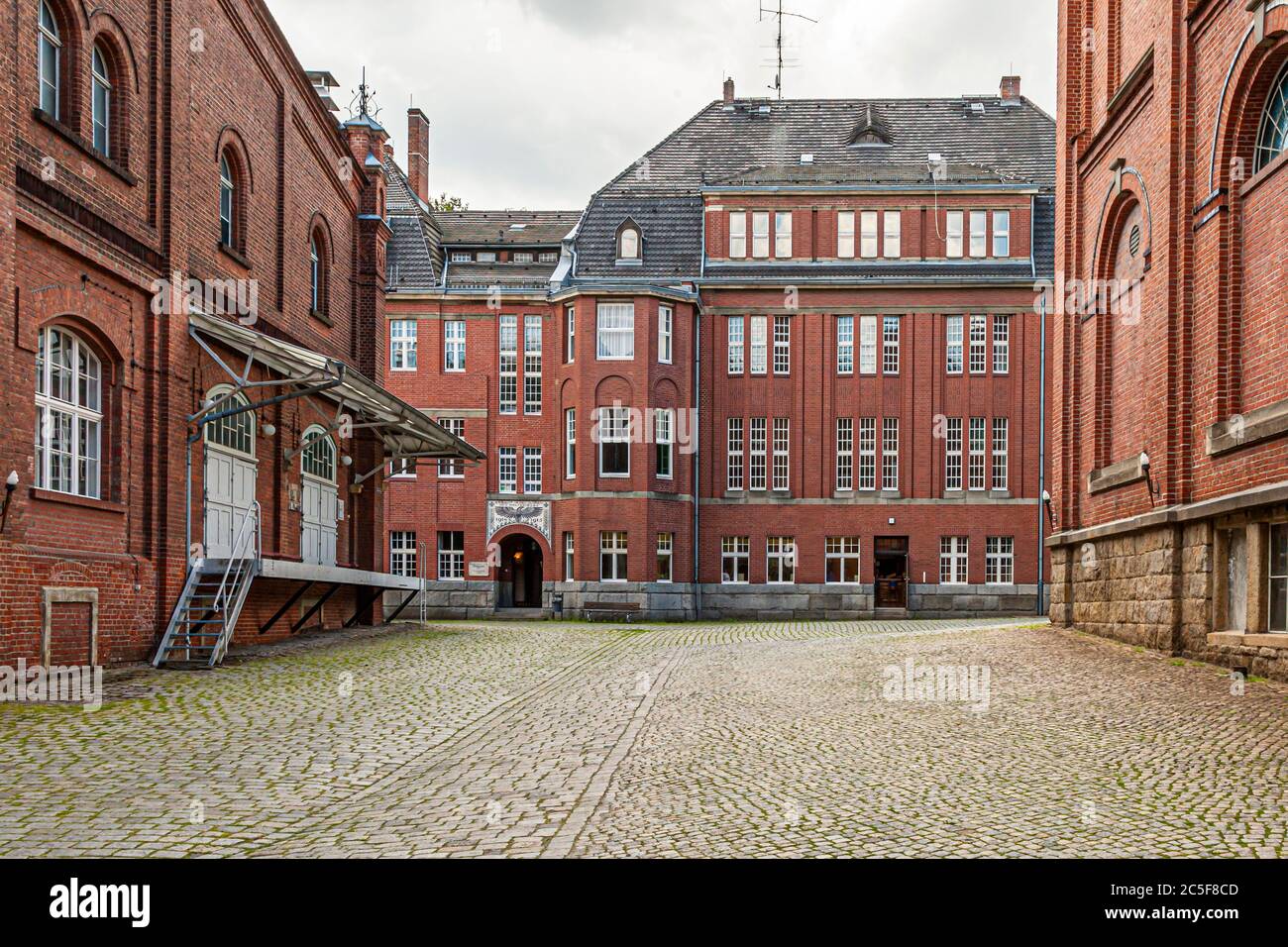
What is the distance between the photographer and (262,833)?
737 cm

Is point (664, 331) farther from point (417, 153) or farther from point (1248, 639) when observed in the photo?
point (1248, 639)

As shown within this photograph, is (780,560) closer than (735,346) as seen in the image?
Yes

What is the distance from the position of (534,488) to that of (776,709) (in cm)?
3244

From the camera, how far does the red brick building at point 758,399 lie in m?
43.5

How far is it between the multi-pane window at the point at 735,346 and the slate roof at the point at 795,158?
7.62 feet

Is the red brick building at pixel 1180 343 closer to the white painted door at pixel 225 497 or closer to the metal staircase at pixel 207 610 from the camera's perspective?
the metal staircase at pixel 207 610

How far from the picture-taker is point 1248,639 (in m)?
14.6

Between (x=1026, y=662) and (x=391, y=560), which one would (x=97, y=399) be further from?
(x=391, y=560)

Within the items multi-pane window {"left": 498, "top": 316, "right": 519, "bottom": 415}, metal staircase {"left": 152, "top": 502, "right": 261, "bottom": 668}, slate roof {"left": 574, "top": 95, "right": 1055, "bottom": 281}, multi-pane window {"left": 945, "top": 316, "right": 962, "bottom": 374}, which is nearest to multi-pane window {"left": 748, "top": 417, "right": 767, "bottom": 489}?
slate roof {"left": 574, "top": 95, "right": 1055, "bottom": 281}

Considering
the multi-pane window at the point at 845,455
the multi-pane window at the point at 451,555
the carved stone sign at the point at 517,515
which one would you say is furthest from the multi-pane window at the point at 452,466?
the multi-pane window at the point at 845,455

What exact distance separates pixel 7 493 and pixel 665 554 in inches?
1208

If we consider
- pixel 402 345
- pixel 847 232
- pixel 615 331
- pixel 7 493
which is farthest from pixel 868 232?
pixel 7 493

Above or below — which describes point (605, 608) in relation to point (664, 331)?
below

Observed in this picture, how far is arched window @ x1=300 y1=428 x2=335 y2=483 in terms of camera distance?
83.7 feet
